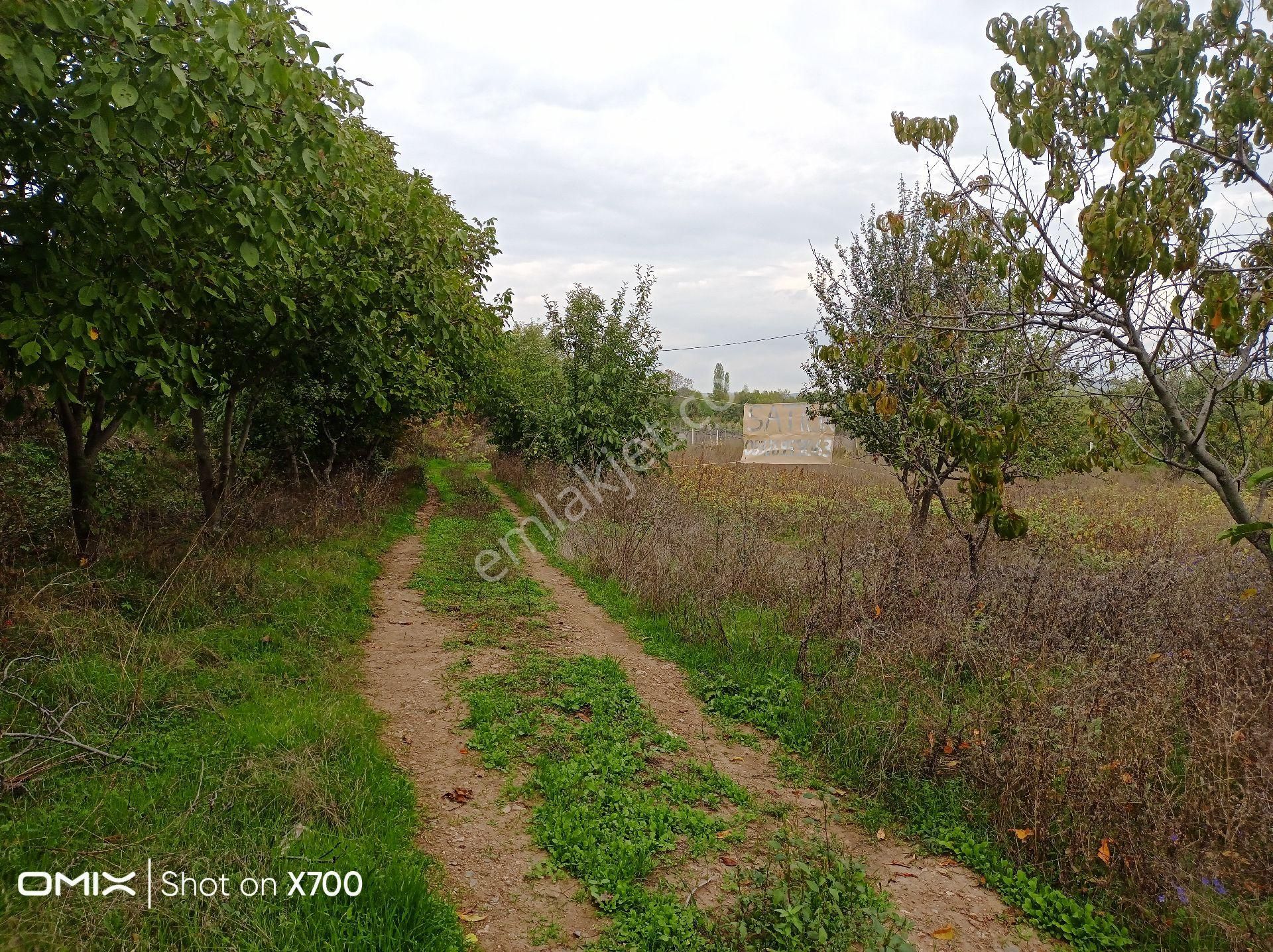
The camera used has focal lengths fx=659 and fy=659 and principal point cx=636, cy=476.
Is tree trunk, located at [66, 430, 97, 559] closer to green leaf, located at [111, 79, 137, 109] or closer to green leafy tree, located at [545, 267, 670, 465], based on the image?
green leaf, located at [111, 79, 137, 109]

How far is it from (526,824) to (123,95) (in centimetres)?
415

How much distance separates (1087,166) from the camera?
3785 mm

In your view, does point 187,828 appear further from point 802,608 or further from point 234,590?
point 802,608

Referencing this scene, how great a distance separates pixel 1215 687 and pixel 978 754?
1.50 meters

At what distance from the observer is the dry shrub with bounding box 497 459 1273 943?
10.6 feet

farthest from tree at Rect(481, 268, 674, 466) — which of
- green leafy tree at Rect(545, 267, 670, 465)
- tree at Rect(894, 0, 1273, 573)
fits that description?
tree at Rect(894, 0, 1273, 573)

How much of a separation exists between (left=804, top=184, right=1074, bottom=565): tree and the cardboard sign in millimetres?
6516

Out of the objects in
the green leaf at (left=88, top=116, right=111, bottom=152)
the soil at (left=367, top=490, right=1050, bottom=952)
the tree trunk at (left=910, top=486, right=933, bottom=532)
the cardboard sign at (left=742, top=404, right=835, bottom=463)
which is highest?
the green leaf at (left=88, top=116, right=111, bottom=152)

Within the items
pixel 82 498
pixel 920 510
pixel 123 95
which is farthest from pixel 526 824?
pixel 920 510

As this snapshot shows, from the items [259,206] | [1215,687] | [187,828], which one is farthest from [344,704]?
[1215,687]

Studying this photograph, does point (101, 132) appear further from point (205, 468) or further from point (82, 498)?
point (205, 468)

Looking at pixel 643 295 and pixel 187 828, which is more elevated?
pixel 643 295

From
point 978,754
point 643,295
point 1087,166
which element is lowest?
point 978,754

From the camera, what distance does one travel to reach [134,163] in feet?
13.1
